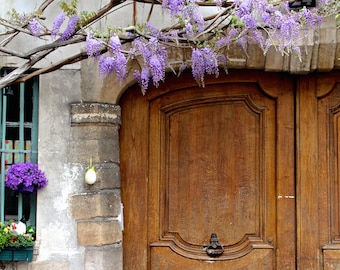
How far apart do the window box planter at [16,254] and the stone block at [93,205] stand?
37 cm

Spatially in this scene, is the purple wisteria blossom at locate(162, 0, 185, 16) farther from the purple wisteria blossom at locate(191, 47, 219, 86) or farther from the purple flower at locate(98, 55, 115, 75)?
the purple flower at locate(98, 55, 115, 75)

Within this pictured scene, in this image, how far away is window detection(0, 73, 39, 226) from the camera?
12.8 feet

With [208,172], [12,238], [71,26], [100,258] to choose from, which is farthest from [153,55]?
[12,238]

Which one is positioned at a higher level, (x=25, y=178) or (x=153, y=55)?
(x=153, y=55)

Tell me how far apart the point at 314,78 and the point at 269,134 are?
493 millimetres

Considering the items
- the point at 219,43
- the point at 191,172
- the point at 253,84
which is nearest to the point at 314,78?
the point at 253,84

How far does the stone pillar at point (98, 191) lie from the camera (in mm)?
3777

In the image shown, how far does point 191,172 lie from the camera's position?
4094 mm

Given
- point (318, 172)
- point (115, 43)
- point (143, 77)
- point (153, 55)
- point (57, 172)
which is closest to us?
point (115, 43)

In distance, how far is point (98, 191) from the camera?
3812 millimetres

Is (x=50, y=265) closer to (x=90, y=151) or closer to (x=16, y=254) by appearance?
(x=16, y=254)

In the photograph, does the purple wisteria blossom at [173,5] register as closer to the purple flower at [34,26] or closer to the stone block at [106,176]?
the purple flower at [34,26]

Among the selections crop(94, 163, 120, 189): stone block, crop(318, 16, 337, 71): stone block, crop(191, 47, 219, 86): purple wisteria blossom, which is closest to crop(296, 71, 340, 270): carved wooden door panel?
crop(318, 16, 337, 71): stone block

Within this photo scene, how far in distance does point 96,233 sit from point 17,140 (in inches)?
32.4
